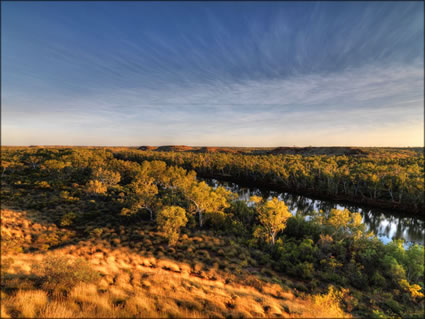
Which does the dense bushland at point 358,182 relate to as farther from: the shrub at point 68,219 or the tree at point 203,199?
the shrub at point 68,219

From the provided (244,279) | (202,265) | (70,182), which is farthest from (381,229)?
(70,182)

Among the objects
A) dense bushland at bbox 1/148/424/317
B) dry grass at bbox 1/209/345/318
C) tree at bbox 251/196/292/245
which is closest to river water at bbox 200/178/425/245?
dense bushland at bbox 1/148/424/317

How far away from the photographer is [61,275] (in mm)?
11102

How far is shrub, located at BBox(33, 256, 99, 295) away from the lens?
10031mm

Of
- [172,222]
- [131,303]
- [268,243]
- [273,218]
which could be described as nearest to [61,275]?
[131,303]

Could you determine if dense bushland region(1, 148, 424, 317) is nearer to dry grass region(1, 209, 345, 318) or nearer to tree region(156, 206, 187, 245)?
tree region(156, 206, 187, 245)

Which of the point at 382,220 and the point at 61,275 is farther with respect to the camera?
the point at 382,220

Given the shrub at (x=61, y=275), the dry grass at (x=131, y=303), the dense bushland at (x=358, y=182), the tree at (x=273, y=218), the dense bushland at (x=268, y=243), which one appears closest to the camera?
the dry grass at (x=131, y=303)

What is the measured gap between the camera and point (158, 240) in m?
→ 34.6

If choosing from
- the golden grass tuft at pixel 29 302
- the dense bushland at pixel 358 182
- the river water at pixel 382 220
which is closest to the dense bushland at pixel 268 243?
the golden grass tuft at pixel 29 302

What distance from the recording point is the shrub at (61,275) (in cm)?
1003

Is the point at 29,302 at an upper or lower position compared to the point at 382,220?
upper

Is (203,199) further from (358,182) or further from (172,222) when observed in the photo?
(358,182)

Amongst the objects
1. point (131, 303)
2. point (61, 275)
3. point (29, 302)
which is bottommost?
point (131, 303)
